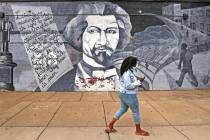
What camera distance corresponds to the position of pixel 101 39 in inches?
766

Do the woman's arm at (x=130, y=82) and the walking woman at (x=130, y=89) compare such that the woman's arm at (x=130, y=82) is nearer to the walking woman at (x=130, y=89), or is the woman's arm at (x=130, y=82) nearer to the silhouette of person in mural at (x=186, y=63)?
the walking woman at (x=130, y=89)

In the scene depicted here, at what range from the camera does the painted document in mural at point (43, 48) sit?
19391mm

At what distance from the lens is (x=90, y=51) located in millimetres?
19453

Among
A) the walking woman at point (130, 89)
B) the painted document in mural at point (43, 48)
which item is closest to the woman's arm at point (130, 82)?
the walking woman at point (130, 89)

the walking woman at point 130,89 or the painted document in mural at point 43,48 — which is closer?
the walking woman at point 130,89

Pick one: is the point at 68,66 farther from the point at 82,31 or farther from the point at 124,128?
the point at 124,128

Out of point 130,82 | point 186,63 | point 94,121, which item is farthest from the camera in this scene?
point 186,63

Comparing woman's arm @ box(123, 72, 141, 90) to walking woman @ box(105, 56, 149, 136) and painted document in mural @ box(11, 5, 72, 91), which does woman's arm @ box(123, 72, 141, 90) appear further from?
painted document in mural @ box(11, 5, 72, 91)

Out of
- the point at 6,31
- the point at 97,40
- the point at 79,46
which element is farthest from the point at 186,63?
the point at 6,31

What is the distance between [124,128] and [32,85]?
11.6m

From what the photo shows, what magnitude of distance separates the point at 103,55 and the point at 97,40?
84cm

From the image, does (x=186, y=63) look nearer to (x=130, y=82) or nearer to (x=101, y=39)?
(x=101, y=39)

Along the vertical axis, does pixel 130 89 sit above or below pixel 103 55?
below

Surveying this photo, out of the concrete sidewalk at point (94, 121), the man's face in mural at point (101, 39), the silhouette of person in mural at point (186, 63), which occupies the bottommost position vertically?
the concrete sidewalk at point (94, 121)
